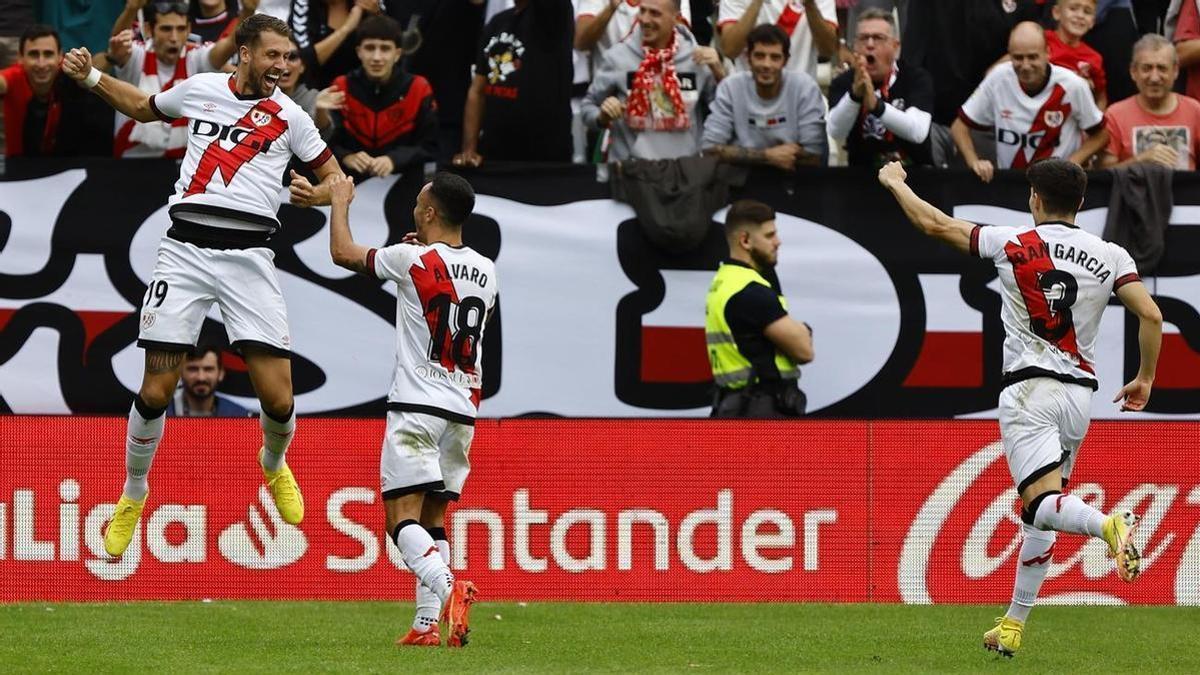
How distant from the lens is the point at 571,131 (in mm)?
14664

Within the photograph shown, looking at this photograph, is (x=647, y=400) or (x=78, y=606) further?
(x=647, y=400)

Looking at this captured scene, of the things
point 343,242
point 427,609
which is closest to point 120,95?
point 343,242

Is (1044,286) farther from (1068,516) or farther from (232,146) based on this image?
(232,146)

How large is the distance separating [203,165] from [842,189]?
18.2 feet

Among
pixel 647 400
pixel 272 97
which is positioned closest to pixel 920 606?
pixel 647 400

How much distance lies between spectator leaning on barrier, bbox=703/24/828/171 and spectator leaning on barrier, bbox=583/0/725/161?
0.28 meters

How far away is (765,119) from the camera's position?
14078mm

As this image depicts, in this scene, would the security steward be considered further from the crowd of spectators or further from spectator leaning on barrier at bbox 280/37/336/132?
spectator leaning on barrier at bbox 280/37/336/132

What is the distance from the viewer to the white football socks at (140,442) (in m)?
10.4

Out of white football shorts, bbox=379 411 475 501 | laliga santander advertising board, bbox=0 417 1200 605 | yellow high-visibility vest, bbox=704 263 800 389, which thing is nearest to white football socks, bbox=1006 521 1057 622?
laliga santander advertising board, bbox=0 417 1200 605

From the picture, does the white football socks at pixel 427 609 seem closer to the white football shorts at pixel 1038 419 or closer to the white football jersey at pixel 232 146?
the white football jersey at pixel 232 146

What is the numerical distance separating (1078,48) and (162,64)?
22.8 ft

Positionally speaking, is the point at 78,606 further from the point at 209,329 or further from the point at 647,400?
the point at 647,400

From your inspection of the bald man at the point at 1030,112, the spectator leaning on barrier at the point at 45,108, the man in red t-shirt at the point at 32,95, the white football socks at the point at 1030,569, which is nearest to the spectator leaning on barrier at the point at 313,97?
the spectator leaning on barrier at the point at 45,108
